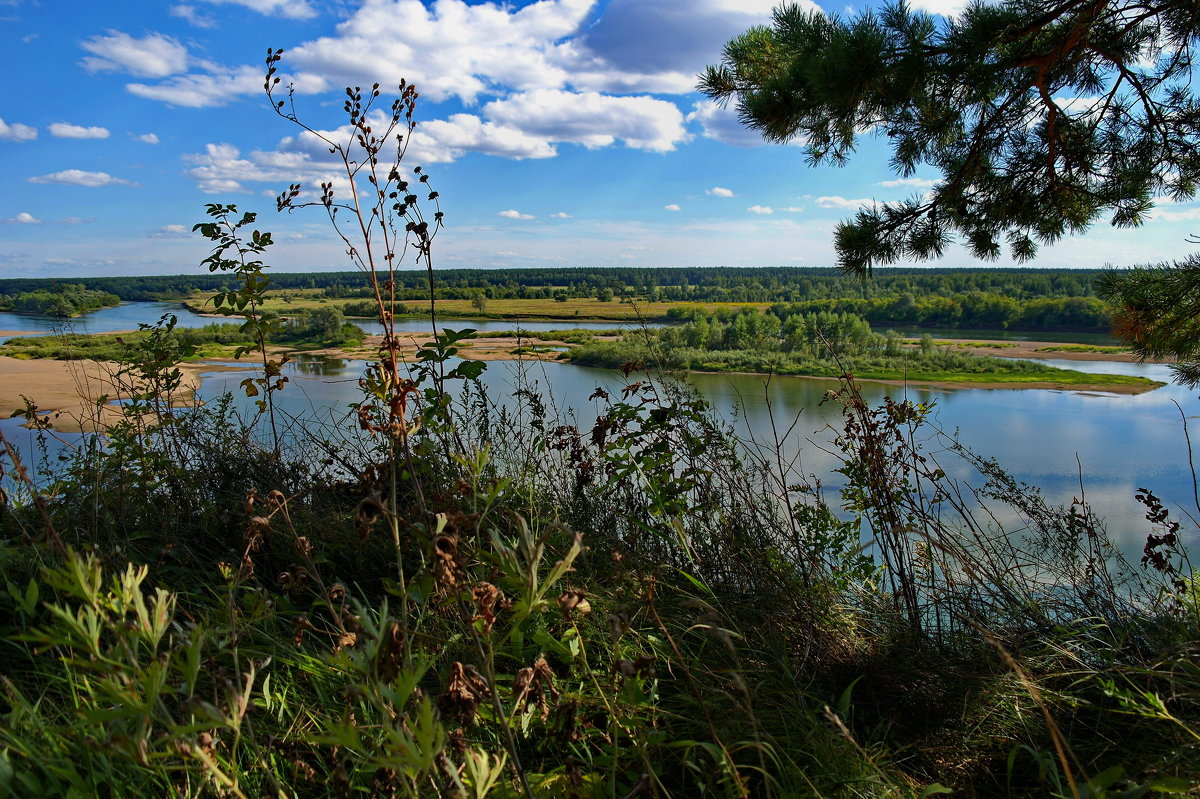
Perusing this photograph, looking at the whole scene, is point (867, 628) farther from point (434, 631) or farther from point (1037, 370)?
point (1037, 370)

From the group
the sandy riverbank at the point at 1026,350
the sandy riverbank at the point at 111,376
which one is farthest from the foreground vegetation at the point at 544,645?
the sandy riverbank at the point at 1026,350

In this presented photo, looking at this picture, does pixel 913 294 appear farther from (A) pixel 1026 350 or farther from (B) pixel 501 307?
(B) pixel 501 307

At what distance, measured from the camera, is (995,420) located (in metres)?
12.1

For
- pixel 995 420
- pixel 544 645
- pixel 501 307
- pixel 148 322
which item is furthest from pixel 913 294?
pixel 544 645

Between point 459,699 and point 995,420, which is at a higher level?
point 459,699

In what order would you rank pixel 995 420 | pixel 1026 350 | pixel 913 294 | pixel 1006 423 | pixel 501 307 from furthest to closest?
pixel 913 294, pixel 1026 350, pixel 995 420, pixel 1006 423, pixel 501 307

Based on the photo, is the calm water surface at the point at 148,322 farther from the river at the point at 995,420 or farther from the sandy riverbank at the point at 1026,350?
the sandy riverbank at the point at 1026,350

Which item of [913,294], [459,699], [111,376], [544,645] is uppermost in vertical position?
[913,294]

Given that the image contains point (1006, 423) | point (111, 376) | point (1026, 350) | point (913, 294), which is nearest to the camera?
point (111, 376)

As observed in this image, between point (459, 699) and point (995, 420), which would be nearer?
point (459, 699)

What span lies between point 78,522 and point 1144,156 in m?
5.72

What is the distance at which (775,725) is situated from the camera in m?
1.50

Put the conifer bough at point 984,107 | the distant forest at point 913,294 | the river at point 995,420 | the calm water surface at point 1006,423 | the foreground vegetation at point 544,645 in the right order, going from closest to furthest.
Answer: the foreground vegetation at point 544,645 → the conifer bough at point 984,107 → the river at point 995,420 → the calm water surface at point 1006,423 → the distant forest at point 913,294

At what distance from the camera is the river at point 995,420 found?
17.3ft
